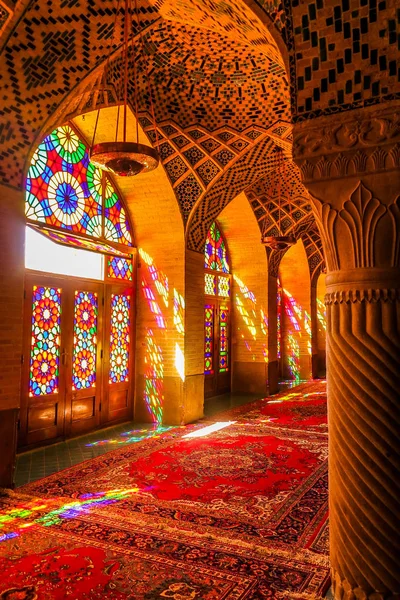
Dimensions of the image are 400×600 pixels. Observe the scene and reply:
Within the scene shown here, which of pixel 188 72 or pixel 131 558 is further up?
pixel 188 72

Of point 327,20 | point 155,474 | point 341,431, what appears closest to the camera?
point 341,431

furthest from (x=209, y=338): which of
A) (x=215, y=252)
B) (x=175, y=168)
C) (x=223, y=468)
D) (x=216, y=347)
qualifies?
(x=223, y=468)

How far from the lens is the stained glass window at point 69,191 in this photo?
262 inches

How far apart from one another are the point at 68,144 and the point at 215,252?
203 inches

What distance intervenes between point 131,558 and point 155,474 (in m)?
1.98

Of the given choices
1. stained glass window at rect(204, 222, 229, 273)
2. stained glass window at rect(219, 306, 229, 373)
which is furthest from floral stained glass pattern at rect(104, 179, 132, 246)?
stained glass window at rect(219, 306, 229, 373)

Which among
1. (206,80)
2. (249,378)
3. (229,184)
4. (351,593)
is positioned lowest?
(351,593)

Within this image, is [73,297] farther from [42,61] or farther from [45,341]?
[42,61]

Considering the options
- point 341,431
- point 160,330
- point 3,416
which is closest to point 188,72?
point 160,330

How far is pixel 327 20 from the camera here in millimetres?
2699

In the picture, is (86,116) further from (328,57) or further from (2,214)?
(328,57)

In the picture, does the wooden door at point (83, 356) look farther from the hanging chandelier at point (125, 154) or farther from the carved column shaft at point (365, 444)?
the carved column shaft at point (365, 444)

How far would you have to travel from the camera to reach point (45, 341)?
664cm

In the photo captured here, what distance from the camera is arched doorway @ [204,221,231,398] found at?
37.0 feet
